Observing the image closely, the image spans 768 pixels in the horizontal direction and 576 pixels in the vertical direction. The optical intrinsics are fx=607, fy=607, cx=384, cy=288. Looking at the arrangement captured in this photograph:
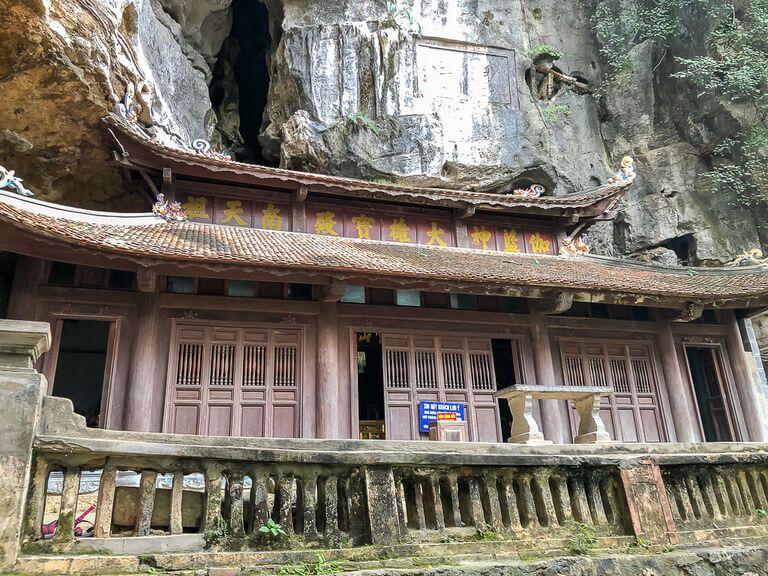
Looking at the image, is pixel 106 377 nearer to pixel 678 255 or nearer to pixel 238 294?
pixel 238 294

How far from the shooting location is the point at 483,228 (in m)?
12.8

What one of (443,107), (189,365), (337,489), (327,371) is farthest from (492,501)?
(443,107)

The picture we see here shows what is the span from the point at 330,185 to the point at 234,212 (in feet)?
6.11

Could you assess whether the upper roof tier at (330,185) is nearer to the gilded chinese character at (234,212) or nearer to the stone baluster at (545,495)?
the gilded chinese character at (234,212)

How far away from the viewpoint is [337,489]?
4.36 metres

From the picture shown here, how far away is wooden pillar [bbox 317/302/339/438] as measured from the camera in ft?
29.3

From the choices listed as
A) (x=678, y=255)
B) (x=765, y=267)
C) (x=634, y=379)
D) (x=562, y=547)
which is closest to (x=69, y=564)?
(x=562, y=547)

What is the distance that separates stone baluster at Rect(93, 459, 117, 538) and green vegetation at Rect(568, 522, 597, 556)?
3.28 metres

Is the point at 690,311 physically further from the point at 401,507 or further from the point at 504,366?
the point at 401,507

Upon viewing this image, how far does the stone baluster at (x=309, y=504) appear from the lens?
4062 mm

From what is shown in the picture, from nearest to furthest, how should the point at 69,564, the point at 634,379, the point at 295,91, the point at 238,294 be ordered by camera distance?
1. the point at 69,564
2. the point at 238,294
3. the point at 634,379
4. the point at 295,91

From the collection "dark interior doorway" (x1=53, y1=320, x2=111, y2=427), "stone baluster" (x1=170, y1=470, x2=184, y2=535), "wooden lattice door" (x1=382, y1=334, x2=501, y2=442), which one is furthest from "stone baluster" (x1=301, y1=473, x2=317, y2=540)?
"dark interior doorway" (x1=53, y1=320, x2=111, y2=427)

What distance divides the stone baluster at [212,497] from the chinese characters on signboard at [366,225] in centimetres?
768

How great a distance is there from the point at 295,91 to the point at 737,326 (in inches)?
479
